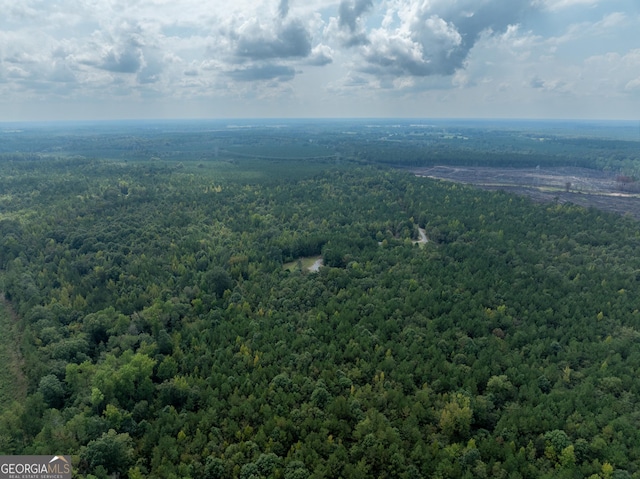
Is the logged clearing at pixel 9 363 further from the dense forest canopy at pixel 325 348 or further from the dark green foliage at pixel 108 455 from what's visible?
the dark green foliage at pixel 108 455

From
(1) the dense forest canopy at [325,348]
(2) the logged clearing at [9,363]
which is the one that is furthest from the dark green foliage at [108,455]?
(2) the logged clearing at [9,363]

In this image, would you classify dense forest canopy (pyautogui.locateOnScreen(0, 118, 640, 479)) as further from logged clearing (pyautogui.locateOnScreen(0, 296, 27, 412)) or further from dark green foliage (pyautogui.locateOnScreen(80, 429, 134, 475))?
logged clearing (pyautogui.locateOnScreen(0, 296, 27, 412))

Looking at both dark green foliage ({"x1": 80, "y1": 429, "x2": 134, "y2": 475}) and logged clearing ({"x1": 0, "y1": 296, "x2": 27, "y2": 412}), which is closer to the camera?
dark green foliage ({"x1": 80, "y1": 429, "x2": 134, "y2": 475})

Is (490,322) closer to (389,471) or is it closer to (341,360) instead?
(341,360)

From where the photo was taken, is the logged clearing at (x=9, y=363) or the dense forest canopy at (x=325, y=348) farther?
the logged clearing at (x=9, y=363)

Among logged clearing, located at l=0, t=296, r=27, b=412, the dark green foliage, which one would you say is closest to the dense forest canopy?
the dark green foliage

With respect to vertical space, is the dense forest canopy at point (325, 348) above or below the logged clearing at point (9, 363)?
above

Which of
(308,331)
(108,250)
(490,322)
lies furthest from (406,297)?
(108,250)
